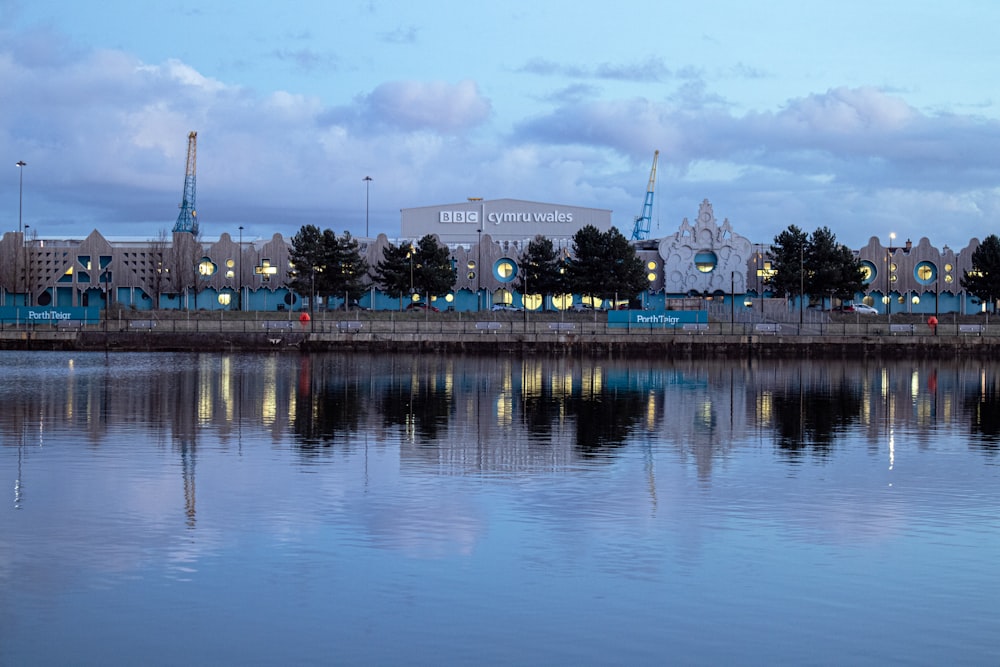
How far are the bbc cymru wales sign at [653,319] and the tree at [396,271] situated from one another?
30792 millimetres

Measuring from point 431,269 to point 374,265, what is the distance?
469 inches

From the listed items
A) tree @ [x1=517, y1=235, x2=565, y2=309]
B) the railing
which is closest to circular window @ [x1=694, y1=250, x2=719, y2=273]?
tree @ [x1=517, y1=235, x2=565, y2=309]

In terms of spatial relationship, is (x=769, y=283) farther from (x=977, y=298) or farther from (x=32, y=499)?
(x=32, y=499)

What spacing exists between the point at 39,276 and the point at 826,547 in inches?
5071

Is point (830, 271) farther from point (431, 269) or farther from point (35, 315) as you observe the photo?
point (35, 315)

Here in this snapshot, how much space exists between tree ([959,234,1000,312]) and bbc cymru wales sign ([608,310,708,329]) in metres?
45.2

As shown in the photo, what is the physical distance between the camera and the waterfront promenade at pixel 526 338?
95.7 m

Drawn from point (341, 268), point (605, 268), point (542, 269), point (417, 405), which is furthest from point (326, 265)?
point (417, 405)

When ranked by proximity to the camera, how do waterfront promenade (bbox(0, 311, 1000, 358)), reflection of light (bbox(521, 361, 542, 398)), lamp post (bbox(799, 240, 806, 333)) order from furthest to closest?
lamp post (bbox(799, 240, 806, 333))
waterfront promenade (bbox(0, 311, 1000, 358))
reflection of light (bbox(521, 361, 542, 398))

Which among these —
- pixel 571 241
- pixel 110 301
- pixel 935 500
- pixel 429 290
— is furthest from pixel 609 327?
pixel 935 500

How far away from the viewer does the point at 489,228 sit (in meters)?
167

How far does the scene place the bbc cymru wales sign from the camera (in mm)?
99750

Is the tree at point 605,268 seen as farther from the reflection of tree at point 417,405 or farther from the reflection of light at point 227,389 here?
the reflection of tree at point 417,405

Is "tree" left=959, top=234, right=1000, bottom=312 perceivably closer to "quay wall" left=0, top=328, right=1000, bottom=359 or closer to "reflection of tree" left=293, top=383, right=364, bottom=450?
"quay wall" left=0, top=328, right=1000, bottom=359
